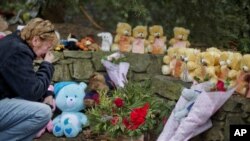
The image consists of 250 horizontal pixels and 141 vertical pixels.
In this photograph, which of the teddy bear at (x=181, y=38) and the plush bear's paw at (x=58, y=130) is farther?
the teddy bear at (x=181, y=38)

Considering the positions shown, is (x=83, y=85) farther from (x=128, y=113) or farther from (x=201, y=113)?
(x=201, y=113)

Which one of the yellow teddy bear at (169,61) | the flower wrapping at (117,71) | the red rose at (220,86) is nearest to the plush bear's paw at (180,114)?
the red rose at (220,86)

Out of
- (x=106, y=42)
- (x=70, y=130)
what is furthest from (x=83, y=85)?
(x=106, y=42)

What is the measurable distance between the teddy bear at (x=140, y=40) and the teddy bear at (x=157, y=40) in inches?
2.5

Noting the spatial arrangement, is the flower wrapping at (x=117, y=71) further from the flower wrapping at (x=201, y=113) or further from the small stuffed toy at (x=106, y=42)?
the flower wrapping at (x=201, y=113)

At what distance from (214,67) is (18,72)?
2.09 metres

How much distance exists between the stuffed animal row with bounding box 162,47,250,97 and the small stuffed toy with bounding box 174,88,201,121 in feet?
0.99

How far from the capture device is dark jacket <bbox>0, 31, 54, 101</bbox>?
11.6 ft

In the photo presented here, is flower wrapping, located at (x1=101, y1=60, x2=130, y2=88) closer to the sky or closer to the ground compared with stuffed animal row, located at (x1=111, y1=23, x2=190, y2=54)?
closer to the ground

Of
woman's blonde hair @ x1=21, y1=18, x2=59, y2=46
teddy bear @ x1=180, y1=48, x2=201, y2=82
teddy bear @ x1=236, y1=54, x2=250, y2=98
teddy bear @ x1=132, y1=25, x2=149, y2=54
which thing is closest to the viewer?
woman's blonde hair @ x1=21, y1=18, x2=59, y2=46

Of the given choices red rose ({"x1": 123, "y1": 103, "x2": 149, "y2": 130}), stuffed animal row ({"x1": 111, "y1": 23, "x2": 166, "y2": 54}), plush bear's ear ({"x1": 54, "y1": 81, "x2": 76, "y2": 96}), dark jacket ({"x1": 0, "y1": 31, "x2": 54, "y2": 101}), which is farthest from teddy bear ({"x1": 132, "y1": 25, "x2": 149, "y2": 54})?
dark jacket ({"x1": 0, "y1": 31, "x2": 54, "y2": 101})

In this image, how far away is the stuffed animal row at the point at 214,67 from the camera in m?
4.66

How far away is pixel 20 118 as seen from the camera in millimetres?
3791

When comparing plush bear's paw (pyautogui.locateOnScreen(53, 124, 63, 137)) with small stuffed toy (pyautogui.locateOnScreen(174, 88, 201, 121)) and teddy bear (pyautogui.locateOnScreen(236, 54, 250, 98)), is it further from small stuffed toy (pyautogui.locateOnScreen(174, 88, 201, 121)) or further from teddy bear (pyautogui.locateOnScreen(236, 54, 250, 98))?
teddy bear (pyautogui.locateOnScreen(236, 54, 250, 98))
